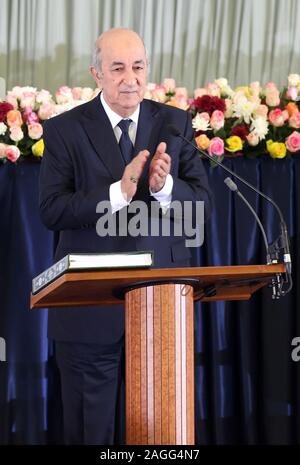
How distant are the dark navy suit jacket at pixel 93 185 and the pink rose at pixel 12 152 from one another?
77 cm

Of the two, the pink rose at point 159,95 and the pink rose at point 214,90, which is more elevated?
the pink rose at point 214,90

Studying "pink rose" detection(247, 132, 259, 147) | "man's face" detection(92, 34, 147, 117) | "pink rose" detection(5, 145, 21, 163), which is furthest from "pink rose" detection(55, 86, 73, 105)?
"man's face" detection(92, 34, 147, 117)

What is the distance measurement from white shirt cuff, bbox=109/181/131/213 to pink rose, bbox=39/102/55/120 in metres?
1.32

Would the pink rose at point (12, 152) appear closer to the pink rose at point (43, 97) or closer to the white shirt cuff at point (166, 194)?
Result: the pink rose at point (43, 97)

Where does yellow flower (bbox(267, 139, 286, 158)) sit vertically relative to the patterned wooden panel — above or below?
→ above

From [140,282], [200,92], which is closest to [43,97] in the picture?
[200,92]

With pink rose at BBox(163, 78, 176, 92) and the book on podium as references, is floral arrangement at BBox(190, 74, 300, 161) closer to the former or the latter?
pink rose at BBox(163, 78, 176, 92)

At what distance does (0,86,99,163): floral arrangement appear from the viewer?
3988 millimetres

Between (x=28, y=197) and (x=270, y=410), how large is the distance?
1.40 meters

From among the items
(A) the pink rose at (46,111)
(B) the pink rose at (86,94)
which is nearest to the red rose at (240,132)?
(B) the pink rose at (86,94)

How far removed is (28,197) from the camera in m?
4.09

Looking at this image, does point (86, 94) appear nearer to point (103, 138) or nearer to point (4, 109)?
point (4, 109)

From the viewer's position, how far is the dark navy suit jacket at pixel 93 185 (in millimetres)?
2951

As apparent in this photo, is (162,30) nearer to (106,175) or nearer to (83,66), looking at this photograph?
(83,66)
